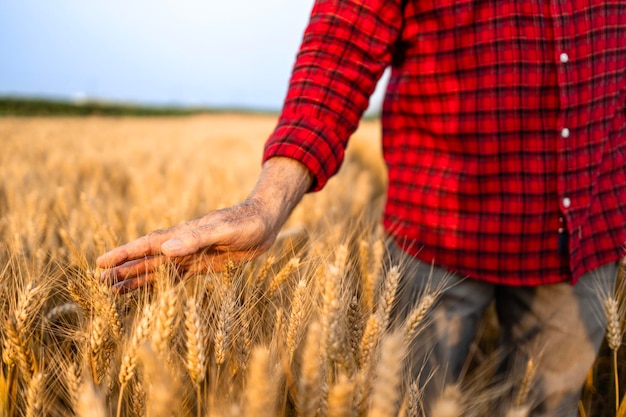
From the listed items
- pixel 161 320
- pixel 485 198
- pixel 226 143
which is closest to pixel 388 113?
pixel 485 198

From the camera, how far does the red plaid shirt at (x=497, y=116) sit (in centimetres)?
119

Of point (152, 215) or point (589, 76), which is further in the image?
point (152, 215)

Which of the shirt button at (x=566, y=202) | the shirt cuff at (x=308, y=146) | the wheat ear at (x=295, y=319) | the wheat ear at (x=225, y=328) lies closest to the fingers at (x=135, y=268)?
the wheat ear at (x=225, y=328)

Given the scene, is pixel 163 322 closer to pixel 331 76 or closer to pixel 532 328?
pixel 331 76

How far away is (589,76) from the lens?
1.20 meters

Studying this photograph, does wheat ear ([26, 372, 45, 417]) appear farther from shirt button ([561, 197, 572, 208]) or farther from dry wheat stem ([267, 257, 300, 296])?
shirt button ([561, 197, 572, 208])

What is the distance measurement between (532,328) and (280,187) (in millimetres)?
854

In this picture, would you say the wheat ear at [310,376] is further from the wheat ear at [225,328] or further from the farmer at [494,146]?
the farmer at [494,146]

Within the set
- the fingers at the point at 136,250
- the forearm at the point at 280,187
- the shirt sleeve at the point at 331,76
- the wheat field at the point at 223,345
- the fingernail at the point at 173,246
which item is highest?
the shirt sleeve at the point at 331,76

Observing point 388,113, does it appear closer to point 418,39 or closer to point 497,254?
point 418,39

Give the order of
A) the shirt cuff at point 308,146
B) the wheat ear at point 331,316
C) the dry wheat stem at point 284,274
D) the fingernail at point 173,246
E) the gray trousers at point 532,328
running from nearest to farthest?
the wheat ear at point 331,316 → the fingernail at point 173,246 → the dry wheat stem at point 284,274 → the shirt cuff at point 308,146 → the gray trousers at point 532,328

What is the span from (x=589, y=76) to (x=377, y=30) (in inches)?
21.6

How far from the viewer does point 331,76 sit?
4.00 ft

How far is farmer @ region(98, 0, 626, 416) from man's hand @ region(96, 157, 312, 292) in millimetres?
11
